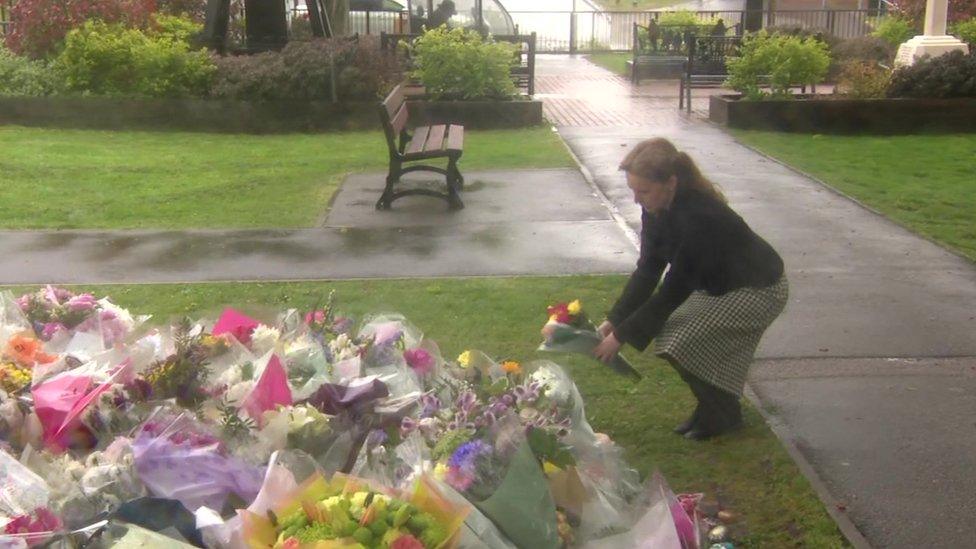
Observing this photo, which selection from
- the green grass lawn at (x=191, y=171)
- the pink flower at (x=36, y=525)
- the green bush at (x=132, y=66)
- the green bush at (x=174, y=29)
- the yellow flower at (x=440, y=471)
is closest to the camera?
the pink flower at (x=36, y=525)

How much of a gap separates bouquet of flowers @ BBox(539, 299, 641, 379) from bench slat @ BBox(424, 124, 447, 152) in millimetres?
6333

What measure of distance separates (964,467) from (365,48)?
42.4 ft

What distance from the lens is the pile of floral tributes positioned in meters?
3.18

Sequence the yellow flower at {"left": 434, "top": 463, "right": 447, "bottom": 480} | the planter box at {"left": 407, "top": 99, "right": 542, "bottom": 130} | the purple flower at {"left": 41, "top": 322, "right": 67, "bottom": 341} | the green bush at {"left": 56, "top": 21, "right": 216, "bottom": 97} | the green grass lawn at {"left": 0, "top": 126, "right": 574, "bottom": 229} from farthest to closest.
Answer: the green bush at {"left": 56, "top": 21, "right": 216, "bottom": 97} → the planter box at {"left": 407, "top": 99, "right": 542, "bottom": 130} → the green grass lawn at {"left": 0, "top": 126, "right": 574, "bottom": 229} → the purple flower at {"left": 41, "top": 322, "right": 67, "bottom": 341} → the yellow flower at {"left": 434, "top": 463, "right": 447, "bottom": 480}

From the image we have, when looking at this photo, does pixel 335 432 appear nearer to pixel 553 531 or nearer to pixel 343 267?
pixel 553 531

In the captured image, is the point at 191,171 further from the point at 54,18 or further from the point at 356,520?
the point at 356,520

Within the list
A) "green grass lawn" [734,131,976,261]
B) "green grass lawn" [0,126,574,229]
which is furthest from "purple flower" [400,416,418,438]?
"green grass lawn" [0,126,574,229]

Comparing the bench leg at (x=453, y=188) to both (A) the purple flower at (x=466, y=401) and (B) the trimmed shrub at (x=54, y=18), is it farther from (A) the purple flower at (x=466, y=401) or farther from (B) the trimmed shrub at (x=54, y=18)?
(B) the trimmed shrub at (x=54, y=18)

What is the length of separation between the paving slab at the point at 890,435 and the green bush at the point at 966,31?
1591 cm

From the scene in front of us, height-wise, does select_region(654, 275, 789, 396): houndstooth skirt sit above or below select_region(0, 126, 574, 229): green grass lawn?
above

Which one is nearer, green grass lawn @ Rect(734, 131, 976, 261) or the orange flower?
the orange flower

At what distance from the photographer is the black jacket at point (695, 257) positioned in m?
4.73

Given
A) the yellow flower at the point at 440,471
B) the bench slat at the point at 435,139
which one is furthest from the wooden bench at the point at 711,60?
the yellow flower at the point at 440,471

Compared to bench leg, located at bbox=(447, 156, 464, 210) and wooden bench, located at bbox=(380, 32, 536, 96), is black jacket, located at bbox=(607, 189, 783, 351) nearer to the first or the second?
bench leg, located at bbox=(447, 156, 464, 210)
